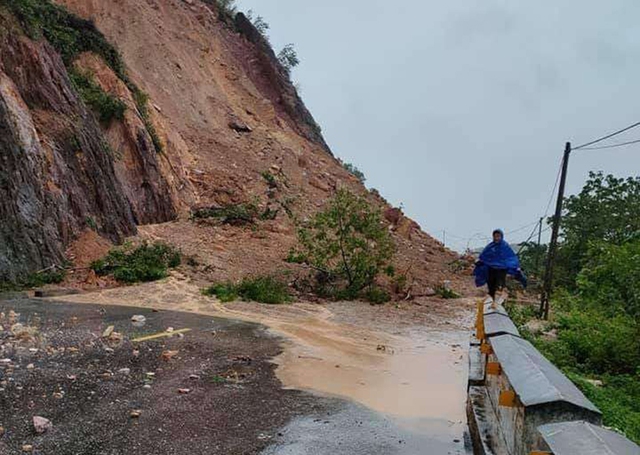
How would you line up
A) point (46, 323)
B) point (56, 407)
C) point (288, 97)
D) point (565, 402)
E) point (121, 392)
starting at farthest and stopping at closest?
point (288, 97), point (46, 323), point (121, 392), point (56, 407), point (565, 402)

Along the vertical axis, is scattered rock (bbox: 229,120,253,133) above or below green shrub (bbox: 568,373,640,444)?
above

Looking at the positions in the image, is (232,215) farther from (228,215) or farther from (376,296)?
(376,296)

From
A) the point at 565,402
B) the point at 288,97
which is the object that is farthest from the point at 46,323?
the point at 288,97

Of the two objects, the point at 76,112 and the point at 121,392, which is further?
the point at 76,112

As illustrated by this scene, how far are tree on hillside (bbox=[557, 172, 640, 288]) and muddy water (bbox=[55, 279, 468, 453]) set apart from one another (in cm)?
1091

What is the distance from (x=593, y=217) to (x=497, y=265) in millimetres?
16189

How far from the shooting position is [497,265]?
906 cm

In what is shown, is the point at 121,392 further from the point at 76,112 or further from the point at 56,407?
the point at 76,112

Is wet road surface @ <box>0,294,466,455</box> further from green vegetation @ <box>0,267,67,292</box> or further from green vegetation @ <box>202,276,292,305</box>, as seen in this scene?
green vegetation @ <box>202,276,292,305</box>

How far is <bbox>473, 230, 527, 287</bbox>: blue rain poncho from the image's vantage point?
29.6 feet

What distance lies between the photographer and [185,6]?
33469 millimetres

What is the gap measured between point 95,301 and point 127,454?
346 inches

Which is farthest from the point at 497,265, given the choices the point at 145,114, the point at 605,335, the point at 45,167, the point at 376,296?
the point at 145,114

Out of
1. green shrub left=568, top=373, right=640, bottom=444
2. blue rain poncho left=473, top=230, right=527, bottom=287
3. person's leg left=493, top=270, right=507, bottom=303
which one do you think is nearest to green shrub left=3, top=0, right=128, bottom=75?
blue rain poncho left=473, top=230, right=527, bottom=287
